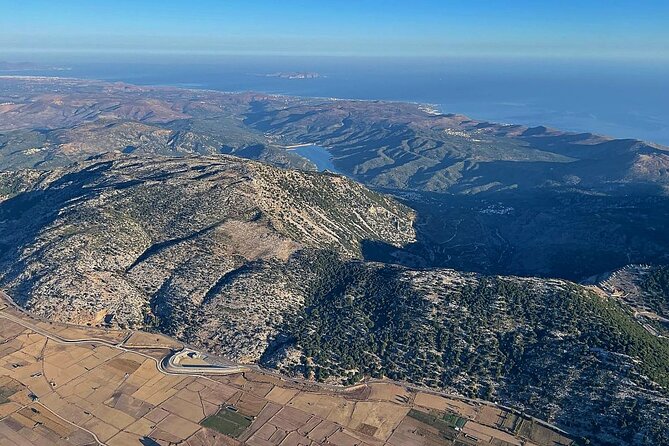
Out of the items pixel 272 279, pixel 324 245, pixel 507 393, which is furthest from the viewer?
pixel 324 245

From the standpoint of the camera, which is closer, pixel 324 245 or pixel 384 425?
pixel 384 425

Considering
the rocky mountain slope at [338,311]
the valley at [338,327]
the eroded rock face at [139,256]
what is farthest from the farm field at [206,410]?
the eroded rock face at [139,256]

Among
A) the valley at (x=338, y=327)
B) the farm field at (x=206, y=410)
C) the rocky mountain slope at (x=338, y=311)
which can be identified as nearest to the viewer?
the farm field at (x=206, y=410)

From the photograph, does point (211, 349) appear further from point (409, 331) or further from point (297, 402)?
point (409, 331)

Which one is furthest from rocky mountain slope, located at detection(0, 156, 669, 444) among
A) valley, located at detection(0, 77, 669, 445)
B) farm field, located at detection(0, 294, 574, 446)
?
farm field, located at detection(0, 294, 574, 446)

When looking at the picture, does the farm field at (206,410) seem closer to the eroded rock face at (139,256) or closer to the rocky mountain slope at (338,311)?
the rocky mountain slope at (338,311)

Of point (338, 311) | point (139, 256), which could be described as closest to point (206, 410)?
point (338, 311)

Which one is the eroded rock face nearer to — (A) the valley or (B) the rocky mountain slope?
(B) the rocky mountain slope

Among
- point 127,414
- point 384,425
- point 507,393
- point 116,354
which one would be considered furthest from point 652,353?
point 116,354

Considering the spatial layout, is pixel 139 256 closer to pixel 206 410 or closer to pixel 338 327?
pixel 338 327
